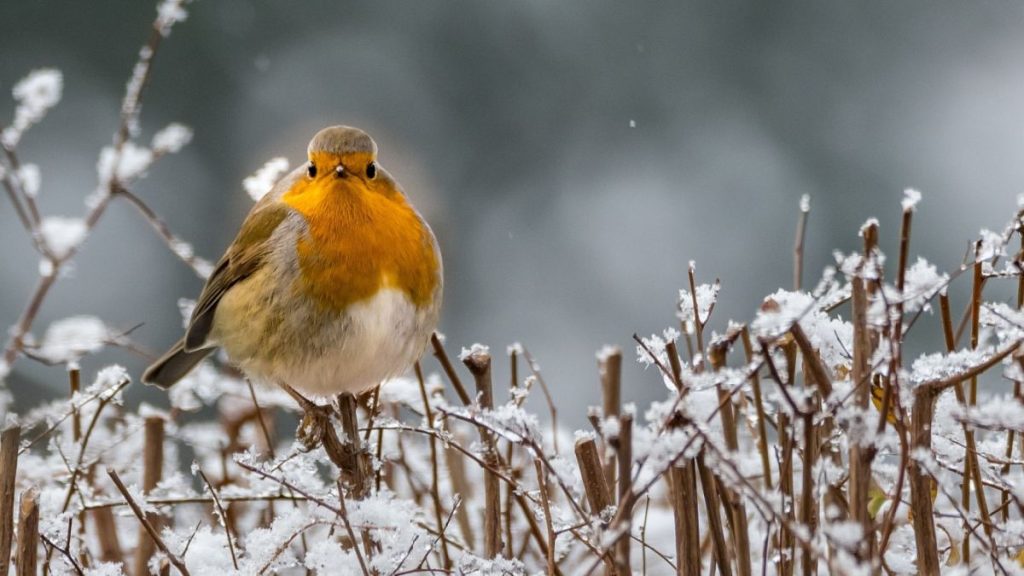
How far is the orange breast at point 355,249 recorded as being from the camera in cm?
203

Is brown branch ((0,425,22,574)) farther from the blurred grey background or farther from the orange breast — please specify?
the blurred grey background

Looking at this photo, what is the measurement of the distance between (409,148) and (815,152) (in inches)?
97.3

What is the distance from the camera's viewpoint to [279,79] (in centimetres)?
805

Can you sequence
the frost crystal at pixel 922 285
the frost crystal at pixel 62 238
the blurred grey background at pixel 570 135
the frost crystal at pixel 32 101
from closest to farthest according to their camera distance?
1. the frost crystal at pixel 922 285
2. the frost crystal at pixel 62 238
3. the frost crystal at pixel 32 101
4. the blurred grey background at pixel 570 135

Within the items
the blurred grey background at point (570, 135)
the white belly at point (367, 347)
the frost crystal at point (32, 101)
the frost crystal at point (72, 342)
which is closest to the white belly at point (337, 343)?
the white belly at point (367, 347)

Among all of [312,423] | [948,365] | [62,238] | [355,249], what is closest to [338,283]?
[355,249]

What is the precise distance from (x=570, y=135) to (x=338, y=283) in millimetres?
5708

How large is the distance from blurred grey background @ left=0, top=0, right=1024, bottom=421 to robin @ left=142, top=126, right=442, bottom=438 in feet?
13.1

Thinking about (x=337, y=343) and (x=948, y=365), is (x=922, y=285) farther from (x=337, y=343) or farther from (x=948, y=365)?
(x=337, y=343)

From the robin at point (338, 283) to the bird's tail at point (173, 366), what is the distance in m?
0.36

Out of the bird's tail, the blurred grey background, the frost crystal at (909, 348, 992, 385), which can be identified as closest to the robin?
the bird's tail

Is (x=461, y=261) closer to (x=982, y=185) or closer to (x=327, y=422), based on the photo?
(x=982, y=185)

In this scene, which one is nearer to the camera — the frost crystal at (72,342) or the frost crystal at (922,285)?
the frost crystal at (922,285)

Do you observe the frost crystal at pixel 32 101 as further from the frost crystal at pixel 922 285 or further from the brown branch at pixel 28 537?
the frost crystal at pixel 922 285
